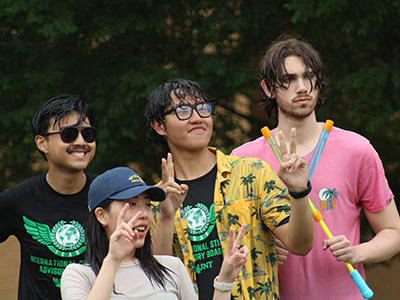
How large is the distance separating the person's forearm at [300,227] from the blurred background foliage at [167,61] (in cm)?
342

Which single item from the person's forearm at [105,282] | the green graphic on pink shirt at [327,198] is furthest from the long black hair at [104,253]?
the green graphic on pink shirt at [327,198]

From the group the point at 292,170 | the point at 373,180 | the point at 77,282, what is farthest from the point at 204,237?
the point at 373,180

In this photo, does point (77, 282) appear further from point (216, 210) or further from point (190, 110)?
point (190, 110)

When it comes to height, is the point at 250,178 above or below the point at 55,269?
above

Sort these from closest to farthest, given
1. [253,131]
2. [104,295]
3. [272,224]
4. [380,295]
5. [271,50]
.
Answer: [104,295]
[272,224]
[271,50]
[253,131]
[380,295]

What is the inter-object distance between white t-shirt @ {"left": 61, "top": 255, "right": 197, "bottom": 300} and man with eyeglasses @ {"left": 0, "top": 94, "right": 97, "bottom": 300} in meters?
0.98

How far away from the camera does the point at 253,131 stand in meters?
7.96

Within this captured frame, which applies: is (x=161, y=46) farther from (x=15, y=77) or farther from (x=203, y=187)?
(x=203, y=187)

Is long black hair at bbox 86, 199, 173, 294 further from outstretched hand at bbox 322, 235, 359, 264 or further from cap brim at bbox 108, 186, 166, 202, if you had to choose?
outstretched hand at bbox 322, 235, 359, 264

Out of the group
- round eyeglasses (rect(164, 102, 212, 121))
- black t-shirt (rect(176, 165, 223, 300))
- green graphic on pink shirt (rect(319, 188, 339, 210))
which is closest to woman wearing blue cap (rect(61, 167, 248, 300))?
black t-shirt (rect(176, 165, 223, 300))

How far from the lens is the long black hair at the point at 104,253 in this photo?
133 inches

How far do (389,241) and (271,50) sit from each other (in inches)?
56.7

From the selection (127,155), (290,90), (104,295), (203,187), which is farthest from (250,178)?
(127,155)

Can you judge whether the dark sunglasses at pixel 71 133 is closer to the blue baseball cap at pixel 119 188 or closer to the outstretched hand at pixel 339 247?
the blue baseball cap at pixel 119 188
